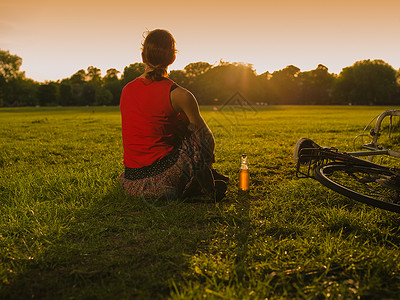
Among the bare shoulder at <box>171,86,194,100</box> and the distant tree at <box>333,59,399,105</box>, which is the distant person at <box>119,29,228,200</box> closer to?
the bare shoulder at <box>171,86,194,100</box>

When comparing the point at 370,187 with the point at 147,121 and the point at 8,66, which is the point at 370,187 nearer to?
the point at 147,121

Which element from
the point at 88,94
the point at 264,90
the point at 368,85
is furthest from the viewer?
the point at 88,94

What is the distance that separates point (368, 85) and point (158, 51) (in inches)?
3923

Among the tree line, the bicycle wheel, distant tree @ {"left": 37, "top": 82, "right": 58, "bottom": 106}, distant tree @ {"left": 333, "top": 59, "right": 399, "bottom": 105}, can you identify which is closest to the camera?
the bicycle wheel

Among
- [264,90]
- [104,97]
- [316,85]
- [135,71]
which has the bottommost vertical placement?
[135,71]

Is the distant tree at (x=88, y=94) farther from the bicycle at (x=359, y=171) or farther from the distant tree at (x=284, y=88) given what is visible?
the bicycle at (x=359, y=171)

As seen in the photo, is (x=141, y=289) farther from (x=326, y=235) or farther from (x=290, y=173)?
(x=290, y=173)

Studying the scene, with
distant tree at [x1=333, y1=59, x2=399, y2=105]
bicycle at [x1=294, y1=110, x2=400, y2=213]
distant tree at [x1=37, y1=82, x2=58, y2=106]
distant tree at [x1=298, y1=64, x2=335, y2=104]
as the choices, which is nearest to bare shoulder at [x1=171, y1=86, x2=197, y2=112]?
bicycle at [x1=294, y1=110, x2=400, y2=213]

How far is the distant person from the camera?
3350 millimetres

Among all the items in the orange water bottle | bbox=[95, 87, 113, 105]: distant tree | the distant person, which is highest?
bbox=[95, 87, 113, 105]: distant tree

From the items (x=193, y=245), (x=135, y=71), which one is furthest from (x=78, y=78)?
(x=193, y=245)

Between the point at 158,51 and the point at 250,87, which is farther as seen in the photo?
the point at 250,87

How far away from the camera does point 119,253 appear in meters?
2.51

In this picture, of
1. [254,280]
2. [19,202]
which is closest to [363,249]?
[254,280]
